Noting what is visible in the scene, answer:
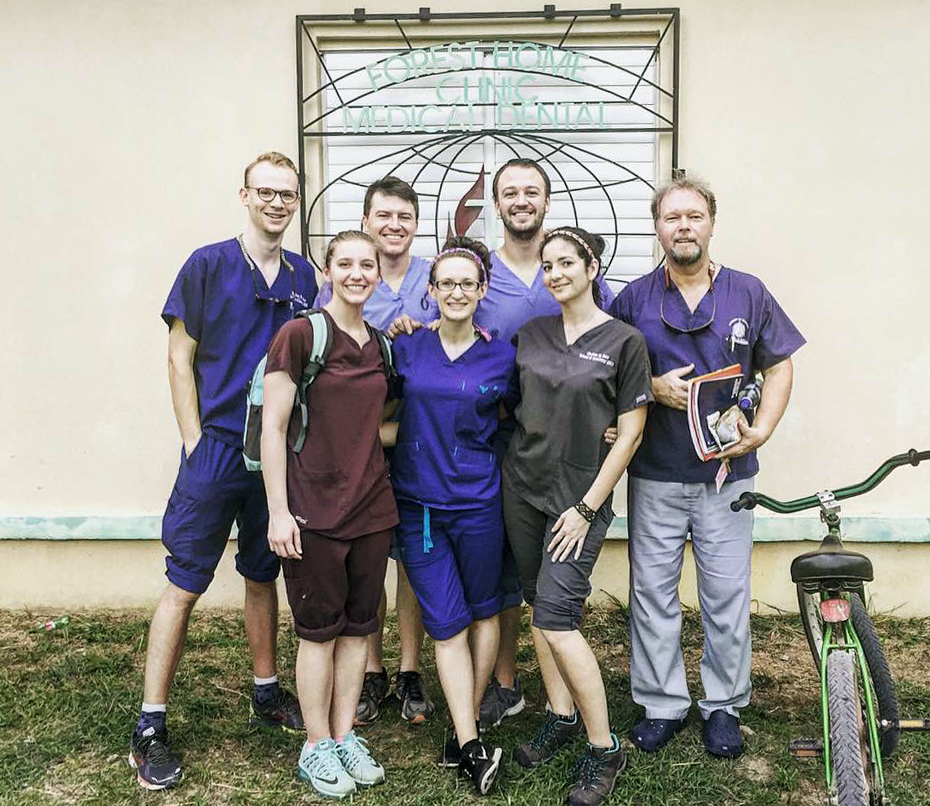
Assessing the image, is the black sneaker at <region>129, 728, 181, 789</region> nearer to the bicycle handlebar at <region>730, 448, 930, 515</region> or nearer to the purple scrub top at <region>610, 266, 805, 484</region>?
the purple scrub top at <region>610, 266, 805, 484</region>

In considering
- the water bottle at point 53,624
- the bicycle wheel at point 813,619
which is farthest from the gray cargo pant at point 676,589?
the water bottle at point 53,624

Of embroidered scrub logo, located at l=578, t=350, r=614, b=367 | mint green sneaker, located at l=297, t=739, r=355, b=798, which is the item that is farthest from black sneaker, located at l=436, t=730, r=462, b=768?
embroidered scrub logo, located at l=578, t=350, r=614, b=367

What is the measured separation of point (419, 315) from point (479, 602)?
1022mm

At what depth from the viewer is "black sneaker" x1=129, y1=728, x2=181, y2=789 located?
123 inches

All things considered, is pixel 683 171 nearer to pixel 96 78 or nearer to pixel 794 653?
pixel 794 653

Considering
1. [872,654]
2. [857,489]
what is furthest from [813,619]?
[857,489]

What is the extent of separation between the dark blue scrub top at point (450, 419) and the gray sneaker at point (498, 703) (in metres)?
0.88

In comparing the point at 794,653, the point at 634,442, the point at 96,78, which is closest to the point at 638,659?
the point at 634,442

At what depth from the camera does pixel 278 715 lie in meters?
3.57

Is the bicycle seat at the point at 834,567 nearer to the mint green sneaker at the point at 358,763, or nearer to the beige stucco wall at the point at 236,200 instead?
the mint green sneaker at the point at 358,763

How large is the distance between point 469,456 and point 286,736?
129 centimetres

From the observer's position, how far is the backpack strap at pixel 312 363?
9.44 feet

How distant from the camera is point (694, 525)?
334 centimetres

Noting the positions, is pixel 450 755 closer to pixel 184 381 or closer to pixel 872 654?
pixel 872 654
